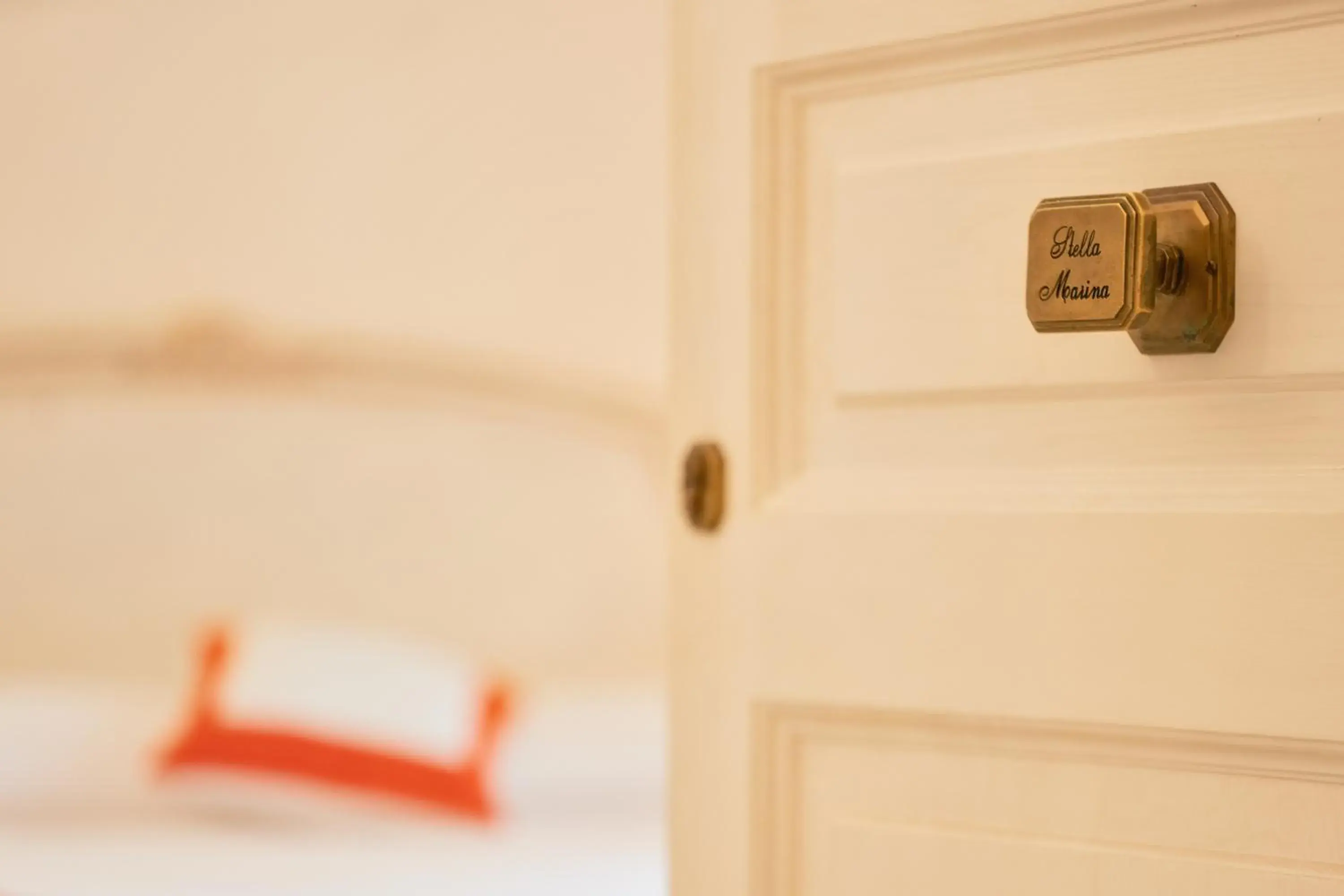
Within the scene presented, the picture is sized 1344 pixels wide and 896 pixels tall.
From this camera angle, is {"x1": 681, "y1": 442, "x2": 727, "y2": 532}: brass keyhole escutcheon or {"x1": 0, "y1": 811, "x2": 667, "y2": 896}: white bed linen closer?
{"x1": 681, "y1": 442, "x2": 727, "y2": 532}: brass keyhole escutcheon

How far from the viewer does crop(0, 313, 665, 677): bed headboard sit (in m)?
2.23

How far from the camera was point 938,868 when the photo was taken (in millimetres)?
833

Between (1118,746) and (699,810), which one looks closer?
(1118,746)

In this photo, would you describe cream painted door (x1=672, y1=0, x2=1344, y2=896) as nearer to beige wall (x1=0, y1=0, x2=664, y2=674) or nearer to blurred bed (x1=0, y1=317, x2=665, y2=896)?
blurred bed (x1=0, y1=317, x2=665, y2=896)

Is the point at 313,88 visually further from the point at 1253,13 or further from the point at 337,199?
the point at 1253,13

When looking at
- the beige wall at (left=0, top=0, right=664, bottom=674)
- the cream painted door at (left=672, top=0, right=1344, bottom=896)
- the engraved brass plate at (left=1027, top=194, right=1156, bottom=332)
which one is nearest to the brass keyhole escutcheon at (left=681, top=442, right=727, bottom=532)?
the cream painted door at (left=672, top=0, right=1344, bottom=896)

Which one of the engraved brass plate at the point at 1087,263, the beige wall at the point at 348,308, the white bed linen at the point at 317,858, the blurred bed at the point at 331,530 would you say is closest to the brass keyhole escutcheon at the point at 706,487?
the engraved brass plate at the point at 1087,263

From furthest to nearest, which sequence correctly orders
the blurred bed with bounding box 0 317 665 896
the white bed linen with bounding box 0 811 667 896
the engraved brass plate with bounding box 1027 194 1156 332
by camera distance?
the blurred bed with bounding box 0 317 665 896 → the white bed linen with bounding box 0 811 667 896 → the engraved brass plate with bounding box 1027 194 1156 332

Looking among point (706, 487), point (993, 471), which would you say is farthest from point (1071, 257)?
point (706, 487)

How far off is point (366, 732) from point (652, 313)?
0.80m

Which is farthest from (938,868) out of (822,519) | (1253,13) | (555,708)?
(555,708)

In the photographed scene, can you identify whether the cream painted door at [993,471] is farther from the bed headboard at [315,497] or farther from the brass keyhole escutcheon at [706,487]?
the bed headboard at [315,497]

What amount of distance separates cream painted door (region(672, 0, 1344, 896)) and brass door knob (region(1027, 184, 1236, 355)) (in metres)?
0.02

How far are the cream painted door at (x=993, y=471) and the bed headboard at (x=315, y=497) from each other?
1.29 metres
